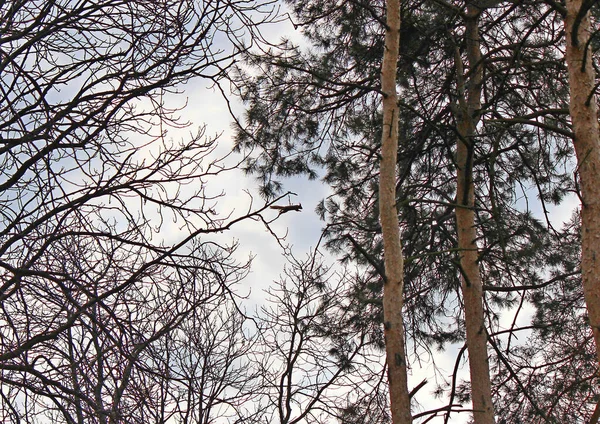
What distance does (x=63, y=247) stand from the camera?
453cm

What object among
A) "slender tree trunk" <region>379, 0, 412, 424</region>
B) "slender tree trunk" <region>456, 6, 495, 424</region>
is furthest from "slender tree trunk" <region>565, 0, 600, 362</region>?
"slender tree trunk" <region>379, 0, 412, 424</region>

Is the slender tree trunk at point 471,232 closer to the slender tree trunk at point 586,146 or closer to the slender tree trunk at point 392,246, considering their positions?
the slender tree trunk at point 586,146

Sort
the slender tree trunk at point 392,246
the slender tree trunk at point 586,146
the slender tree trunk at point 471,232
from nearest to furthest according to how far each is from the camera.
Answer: the slender tree trunk at point 392,246, the slender tree trunk at point 586,146, the slender tree trunk at point 471,232

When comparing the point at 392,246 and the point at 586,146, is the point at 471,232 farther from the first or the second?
the point at 392,246

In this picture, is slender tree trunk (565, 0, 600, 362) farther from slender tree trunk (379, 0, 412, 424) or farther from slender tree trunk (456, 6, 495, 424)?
slender tree trunk (379, 0, 412, 424)

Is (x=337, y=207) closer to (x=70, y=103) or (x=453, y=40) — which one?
(x=453, y=40)

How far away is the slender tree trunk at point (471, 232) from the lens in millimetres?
7410

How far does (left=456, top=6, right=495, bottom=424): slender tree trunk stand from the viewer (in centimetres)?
741

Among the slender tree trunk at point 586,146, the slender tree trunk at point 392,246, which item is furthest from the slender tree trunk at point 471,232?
the slender tree trunk at point 392,246

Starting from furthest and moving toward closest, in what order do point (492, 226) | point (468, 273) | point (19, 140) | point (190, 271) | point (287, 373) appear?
1. point (287, 373)
2. point (492, 226)
3. point (468, 273)
4. point (190, 271)
5. point (19, 140)

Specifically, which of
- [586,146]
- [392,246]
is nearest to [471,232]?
[586,146]

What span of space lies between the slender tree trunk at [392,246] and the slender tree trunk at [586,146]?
1600 mm

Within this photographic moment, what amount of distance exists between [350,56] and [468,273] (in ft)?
10.5

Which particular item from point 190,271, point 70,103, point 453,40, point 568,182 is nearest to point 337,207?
point 453,40
